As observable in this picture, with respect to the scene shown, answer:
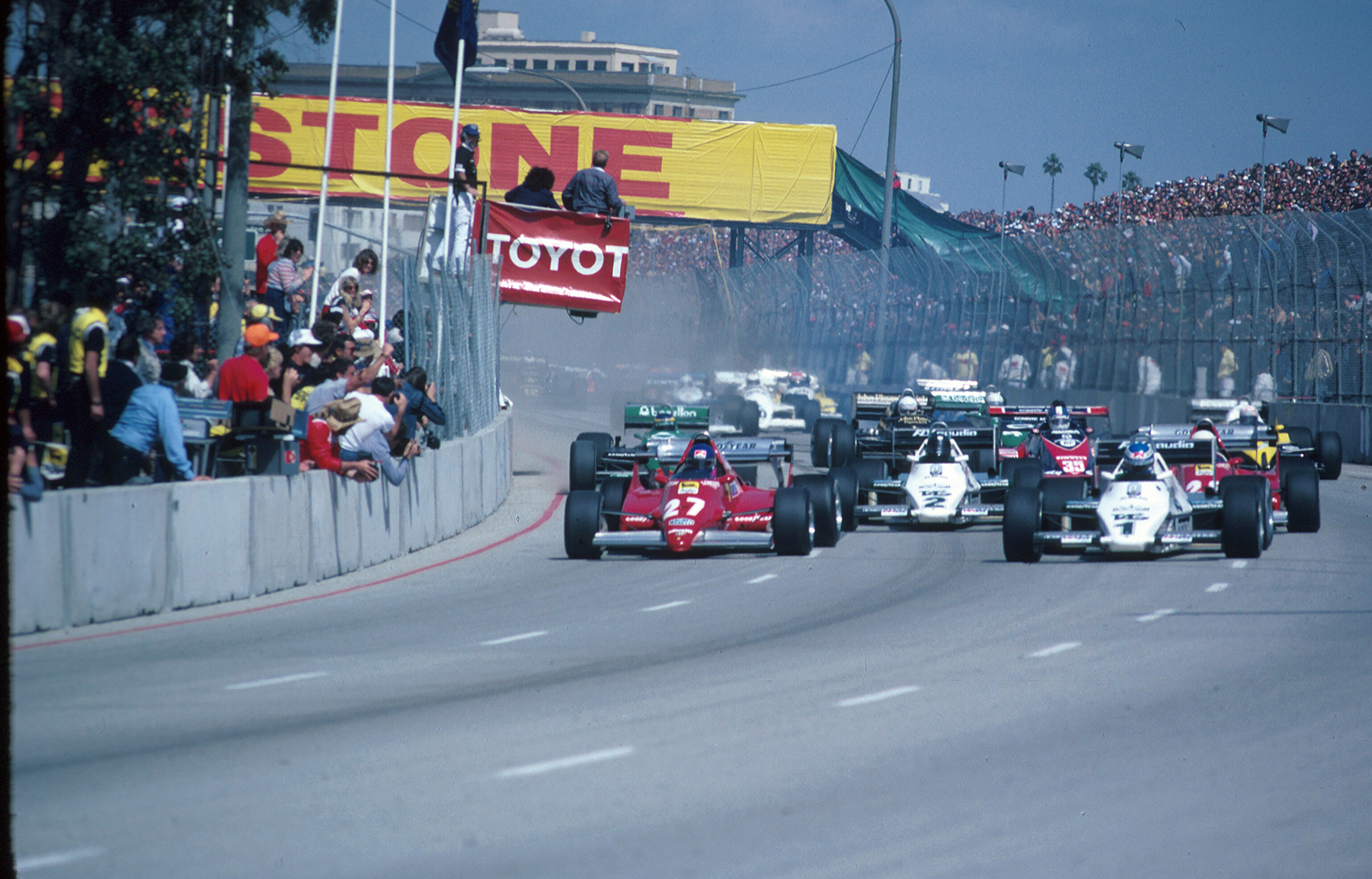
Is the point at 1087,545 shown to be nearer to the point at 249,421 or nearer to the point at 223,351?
the point at 249,421

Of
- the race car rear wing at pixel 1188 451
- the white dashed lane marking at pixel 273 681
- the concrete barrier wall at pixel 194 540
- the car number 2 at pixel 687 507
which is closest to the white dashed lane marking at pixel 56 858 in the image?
→ the white dashed lane marking at pixel 273 681

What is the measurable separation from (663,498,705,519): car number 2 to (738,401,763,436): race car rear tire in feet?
45.8

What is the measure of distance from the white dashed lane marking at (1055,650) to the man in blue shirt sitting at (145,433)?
5589 millimetres

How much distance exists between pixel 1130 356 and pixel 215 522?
2393 centimetres

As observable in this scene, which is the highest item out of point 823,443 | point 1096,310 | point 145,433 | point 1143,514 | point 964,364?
point 1096,310

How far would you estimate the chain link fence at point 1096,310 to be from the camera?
26.5 metres

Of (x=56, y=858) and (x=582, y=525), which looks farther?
(x=582, y=525)

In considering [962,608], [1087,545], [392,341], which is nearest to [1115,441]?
[1087,545]

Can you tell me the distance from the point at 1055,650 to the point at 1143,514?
4704 millimetres

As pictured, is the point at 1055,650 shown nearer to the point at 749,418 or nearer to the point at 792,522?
the point at 792,522

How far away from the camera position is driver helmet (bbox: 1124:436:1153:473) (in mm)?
13984

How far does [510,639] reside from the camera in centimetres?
963

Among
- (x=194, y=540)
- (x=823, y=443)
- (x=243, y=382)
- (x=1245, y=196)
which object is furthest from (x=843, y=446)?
(x=1245, y=196)

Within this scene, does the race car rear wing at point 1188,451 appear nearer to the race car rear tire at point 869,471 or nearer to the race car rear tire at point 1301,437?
the race car rear tire at point 869,471
